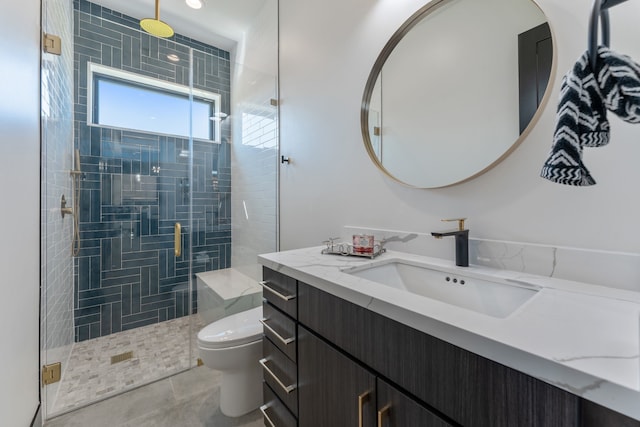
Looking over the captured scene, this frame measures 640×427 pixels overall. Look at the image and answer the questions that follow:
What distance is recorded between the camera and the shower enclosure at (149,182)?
215cm

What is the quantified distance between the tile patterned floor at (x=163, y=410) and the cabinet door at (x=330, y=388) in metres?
0.74

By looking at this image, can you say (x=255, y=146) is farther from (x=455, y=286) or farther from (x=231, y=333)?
(x=455, y=286)

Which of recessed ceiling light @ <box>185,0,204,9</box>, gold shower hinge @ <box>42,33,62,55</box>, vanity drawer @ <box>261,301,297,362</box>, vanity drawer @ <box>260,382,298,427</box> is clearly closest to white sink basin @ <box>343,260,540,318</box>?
vanity drawer @ <box>261,301,297,362</box>

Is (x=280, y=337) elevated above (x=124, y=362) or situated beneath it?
elevated above

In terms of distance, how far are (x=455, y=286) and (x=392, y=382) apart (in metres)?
0.48

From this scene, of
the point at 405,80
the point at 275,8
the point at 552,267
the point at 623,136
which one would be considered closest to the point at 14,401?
the point at 552,267

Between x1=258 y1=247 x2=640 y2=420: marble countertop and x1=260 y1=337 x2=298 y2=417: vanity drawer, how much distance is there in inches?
17.2

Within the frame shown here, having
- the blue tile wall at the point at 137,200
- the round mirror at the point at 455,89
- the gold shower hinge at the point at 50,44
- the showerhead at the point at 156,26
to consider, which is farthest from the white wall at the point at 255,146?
the gold shower hinge at the point at 50,44

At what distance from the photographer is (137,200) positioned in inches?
100

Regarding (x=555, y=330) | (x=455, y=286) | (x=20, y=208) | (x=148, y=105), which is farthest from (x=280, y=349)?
(x=148, y=105)

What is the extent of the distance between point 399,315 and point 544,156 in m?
0.76

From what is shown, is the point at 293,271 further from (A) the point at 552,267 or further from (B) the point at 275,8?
(B) the point at 275,8

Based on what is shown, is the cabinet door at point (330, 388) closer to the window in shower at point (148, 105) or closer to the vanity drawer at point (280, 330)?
the vanity drawer at point (280, 330)

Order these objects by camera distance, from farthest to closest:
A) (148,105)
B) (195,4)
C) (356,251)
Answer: (148,105), (195,4), (356,251)
